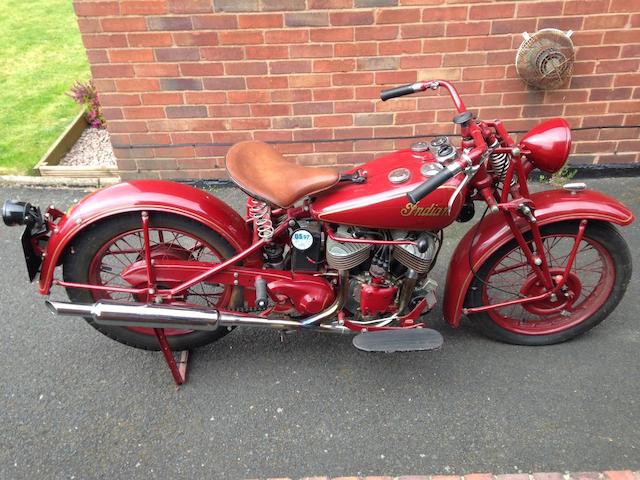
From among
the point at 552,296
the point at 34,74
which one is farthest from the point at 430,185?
the point at 34,74

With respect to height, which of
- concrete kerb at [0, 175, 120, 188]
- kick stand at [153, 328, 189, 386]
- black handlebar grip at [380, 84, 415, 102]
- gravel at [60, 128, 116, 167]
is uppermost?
black handlebar grip at [380, 84, 415, 102]

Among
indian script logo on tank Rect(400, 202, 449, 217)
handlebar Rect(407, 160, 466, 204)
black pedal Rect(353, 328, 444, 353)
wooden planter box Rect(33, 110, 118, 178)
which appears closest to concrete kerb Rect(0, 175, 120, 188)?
wooden planter box Rect(33, 110, 118, 178)

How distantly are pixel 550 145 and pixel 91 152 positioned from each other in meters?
4.46

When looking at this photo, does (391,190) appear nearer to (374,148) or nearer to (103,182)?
(374,148)

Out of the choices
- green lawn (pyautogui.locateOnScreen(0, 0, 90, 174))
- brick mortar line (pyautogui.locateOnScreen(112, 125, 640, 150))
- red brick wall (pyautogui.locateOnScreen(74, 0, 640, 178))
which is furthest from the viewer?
green lawn (pyautogui.locateOnScreen(0, 0, 90, 174))

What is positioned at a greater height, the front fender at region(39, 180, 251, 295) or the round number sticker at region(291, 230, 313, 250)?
the front fender at region(39, 180, 251, 295)

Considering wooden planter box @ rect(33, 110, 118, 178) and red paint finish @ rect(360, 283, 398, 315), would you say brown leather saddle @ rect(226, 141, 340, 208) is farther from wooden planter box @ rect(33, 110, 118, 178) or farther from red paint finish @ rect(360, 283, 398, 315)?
wooden planter box @ rect(33, 110, 118, 178)

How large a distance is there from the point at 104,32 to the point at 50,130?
2174 millimetres

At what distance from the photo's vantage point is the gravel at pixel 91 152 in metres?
5.01

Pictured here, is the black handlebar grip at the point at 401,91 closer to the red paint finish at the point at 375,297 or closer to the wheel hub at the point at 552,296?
the red paint finish at the point at 375,297

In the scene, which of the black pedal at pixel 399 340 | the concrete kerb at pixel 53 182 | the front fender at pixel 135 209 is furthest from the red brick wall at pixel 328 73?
the black pedal at pixel 399 340

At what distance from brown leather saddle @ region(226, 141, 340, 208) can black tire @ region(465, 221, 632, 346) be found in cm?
98

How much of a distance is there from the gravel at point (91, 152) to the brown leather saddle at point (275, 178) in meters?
2.81

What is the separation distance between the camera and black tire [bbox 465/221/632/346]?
2.60m
